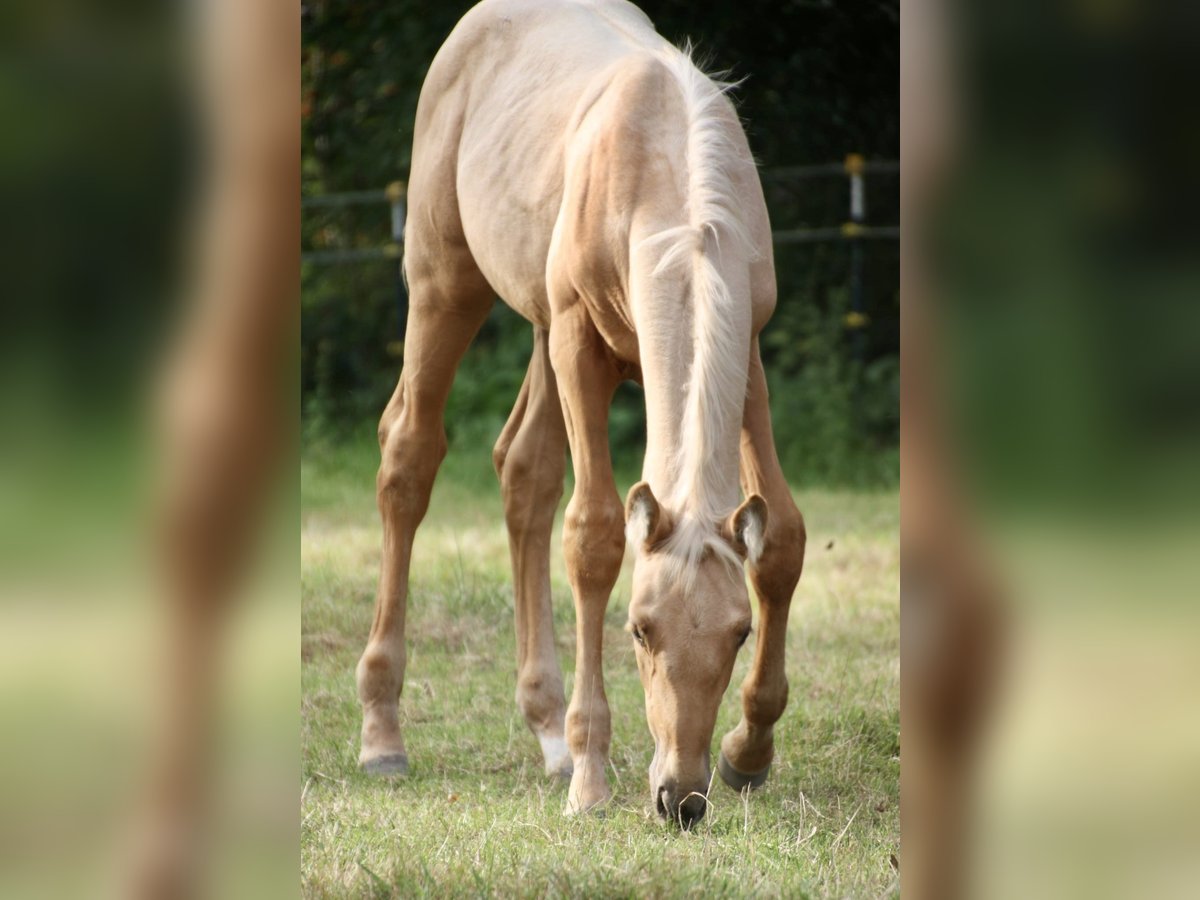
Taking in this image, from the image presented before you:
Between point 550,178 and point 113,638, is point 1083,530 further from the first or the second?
point 550,178

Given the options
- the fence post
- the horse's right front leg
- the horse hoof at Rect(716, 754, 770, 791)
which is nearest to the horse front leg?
the horse hoof at Rect(716, 754, 770, 791)

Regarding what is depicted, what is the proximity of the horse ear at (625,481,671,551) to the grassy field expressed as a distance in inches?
27.7

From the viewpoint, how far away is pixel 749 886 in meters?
2.80

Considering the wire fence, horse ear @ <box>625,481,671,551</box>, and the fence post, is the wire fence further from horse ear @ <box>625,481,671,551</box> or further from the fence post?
horse ear @ <box>625,481,671,551</box>

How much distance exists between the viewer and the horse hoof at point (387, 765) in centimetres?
449

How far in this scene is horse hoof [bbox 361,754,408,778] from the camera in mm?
4492

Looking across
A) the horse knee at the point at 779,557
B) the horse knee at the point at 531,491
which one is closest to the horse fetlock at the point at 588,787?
the horse knee at the point at 779,557

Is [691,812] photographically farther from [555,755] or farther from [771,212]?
[771,212]

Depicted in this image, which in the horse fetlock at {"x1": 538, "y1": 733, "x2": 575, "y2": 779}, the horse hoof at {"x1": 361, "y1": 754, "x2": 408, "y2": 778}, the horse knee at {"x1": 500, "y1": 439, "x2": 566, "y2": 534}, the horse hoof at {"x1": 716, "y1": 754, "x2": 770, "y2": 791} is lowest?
the horse hoof at {"x1": 361, "y1": 754, "x2": 408, "y2": 778}

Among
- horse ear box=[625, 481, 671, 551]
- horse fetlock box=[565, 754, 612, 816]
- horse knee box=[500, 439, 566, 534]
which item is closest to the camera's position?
horse ear box=[625, 481, 671, 551]

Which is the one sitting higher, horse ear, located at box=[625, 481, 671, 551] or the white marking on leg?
horse ear, located at box=[625, 481, 671, 551]

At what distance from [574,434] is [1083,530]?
2947 millimetres

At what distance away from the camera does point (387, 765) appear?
14.9 ft

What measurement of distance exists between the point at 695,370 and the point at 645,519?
389 mm
